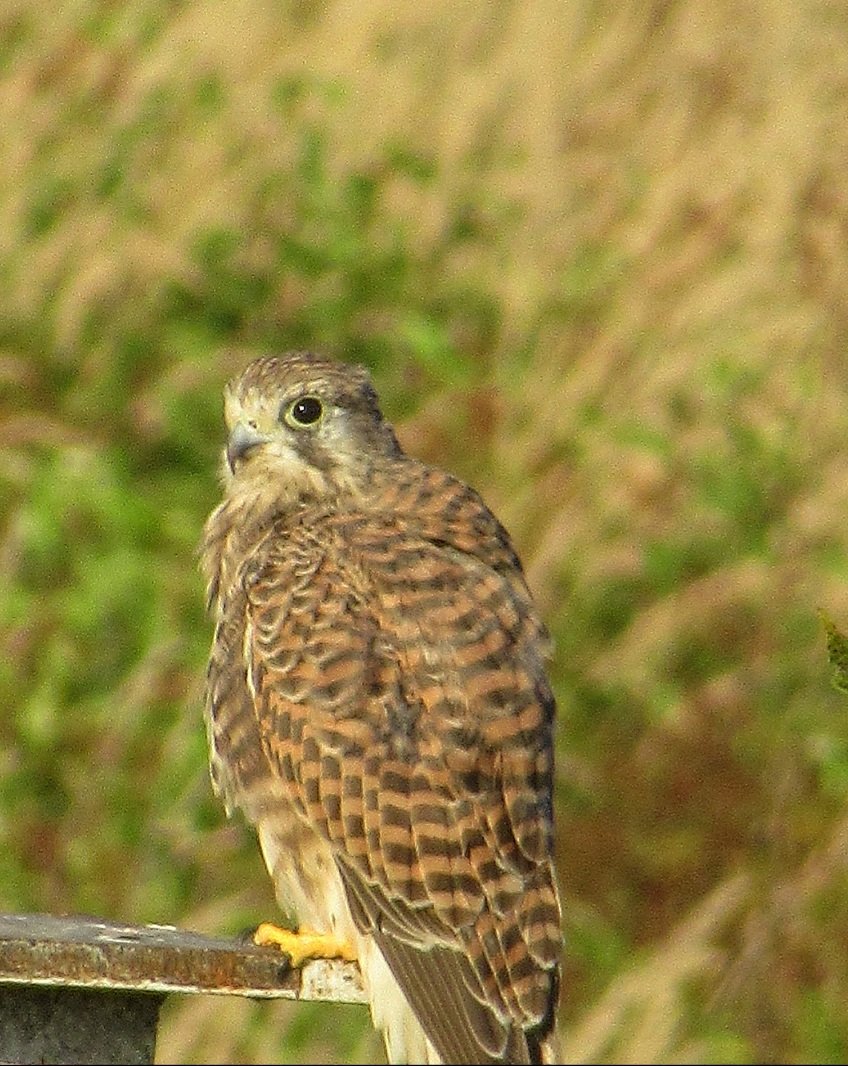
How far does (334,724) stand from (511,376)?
9.55 ft

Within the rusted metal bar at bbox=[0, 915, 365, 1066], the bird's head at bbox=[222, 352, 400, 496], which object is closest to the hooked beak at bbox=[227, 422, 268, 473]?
the bird's head at bbox=[222, 352, 400, 496]

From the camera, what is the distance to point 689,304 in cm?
565

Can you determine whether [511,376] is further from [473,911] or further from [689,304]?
[473,911]

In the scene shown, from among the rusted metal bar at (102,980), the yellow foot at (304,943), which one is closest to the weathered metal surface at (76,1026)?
the rusted metal bar at (102,980)

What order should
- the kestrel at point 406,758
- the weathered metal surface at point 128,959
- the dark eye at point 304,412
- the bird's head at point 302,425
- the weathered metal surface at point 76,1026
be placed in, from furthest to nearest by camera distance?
the dark eye at point 304,412 → the bird's head at point 302,425 → the kestrel at point 406,758 → the weathered metal surface at point 76,1026 → the weathered metal surface at point 128,959

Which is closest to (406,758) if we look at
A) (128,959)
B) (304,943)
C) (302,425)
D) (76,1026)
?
(304,943)

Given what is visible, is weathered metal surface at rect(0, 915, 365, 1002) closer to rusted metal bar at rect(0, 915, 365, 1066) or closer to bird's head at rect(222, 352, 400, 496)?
rusted metal bar at rect(0, 915, 365, 1066)

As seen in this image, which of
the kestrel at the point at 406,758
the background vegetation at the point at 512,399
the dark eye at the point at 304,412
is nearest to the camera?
the kestrel at the point at 406,758

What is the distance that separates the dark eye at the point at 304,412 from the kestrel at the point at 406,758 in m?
0.31

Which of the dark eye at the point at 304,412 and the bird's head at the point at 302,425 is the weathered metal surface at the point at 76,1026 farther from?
the dark eye at the point at 304,412

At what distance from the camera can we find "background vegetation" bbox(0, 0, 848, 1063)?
15.5ft

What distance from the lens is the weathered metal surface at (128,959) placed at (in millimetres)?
2201

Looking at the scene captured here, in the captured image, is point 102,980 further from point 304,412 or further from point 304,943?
point 304,412

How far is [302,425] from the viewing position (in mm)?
3646
